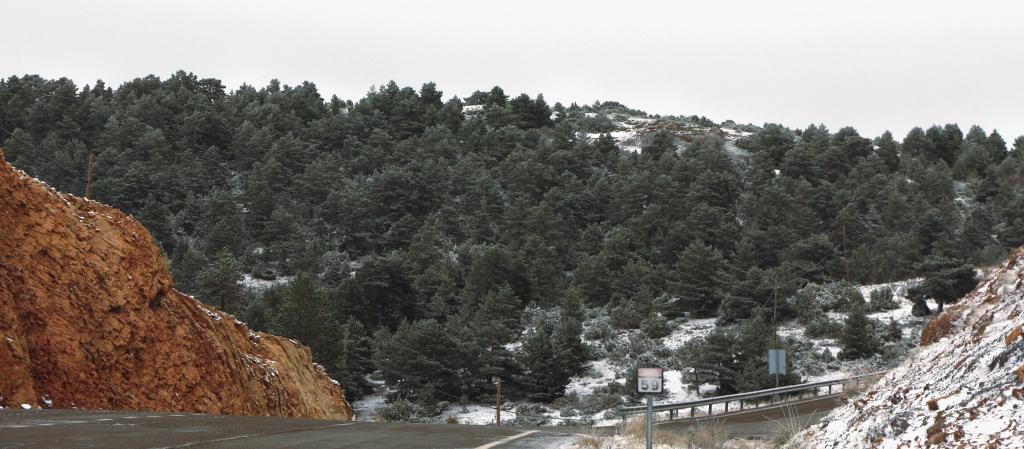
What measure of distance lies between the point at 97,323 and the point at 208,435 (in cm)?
932

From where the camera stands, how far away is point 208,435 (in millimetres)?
9047

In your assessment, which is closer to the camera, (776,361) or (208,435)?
(208,435)

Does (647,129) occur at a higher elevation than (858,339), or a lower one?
higher

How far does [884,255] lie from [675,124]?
66.1 m

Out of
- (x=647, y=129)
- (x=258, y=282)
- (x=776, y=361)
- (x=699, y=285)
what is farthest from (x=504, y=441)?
(x=647, y=129)

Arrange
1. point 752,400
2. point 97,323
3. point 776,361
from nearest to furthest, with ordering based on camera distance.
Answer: point 97,323
point 776,361
point 752,400

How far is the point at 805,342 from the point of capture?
166 ft

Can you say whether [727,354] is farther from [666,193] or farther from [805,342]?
[666,193]

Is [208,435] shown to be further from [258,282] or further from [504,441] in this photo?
[258,282]

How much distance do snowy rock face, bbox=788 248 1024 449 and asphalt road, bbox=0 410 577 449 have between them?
11.5 ft

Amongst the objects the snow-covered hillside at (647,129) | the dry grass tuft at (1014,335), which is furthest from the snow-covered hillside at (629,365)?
the snow-covered hillside at (647,129)

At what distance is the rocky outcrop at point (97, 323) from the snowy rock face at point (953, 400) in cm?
1297

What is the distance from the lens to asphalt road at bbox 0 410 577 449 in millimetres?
7879

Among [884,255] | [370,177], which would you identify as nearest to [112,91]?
[370,177]
